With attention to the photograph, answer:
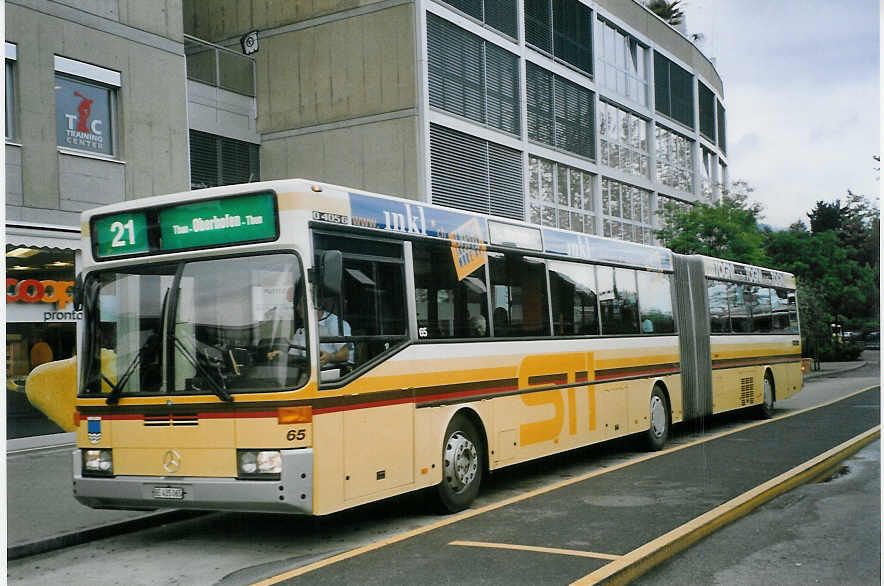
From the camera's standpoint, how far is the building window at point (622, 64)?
31828 mm

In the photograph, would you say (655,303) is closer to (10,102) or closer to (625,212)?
(10,102)

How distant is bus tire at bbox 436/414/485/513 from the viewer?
9320mm

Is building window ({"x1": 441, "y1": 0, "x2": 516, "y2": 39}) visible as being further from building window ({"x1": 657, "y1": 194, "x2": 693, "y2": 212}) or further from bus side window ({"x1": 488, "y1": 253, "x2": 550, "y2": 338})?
bus side window ({"x1": 488, "y1": 253, "x2": 550, "y2": 338})

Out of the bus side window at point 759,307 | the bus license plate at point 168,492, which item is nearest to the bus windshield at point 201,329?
the bus license plate at point 168,492

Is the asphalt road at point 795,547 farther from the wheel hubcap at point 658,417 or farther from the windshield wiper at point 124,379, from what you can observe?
the wheel hubcap at point 658,417

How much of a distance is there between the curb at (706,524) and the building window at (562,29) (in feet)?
60.4

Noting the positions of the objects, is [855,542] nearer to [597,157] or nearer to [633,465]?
[633,465]

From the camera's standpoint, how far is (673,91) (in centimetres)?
3531

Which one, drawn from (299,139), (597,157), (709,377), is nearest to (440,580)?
(709,377)

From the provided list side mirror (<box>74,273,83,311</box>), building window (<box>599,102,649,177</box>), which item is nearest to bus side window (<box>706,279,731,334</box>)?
side mirror (<box>74,273,83,311</box>)

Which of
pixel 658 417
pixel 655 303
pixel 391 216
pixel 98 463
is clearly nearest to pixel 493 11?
pixel 655 303

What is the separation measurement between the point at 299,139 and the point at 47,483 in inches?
537

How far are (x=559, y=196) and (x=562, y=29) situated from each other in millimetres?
5083

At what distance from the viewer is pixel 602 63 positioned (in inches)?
1252
